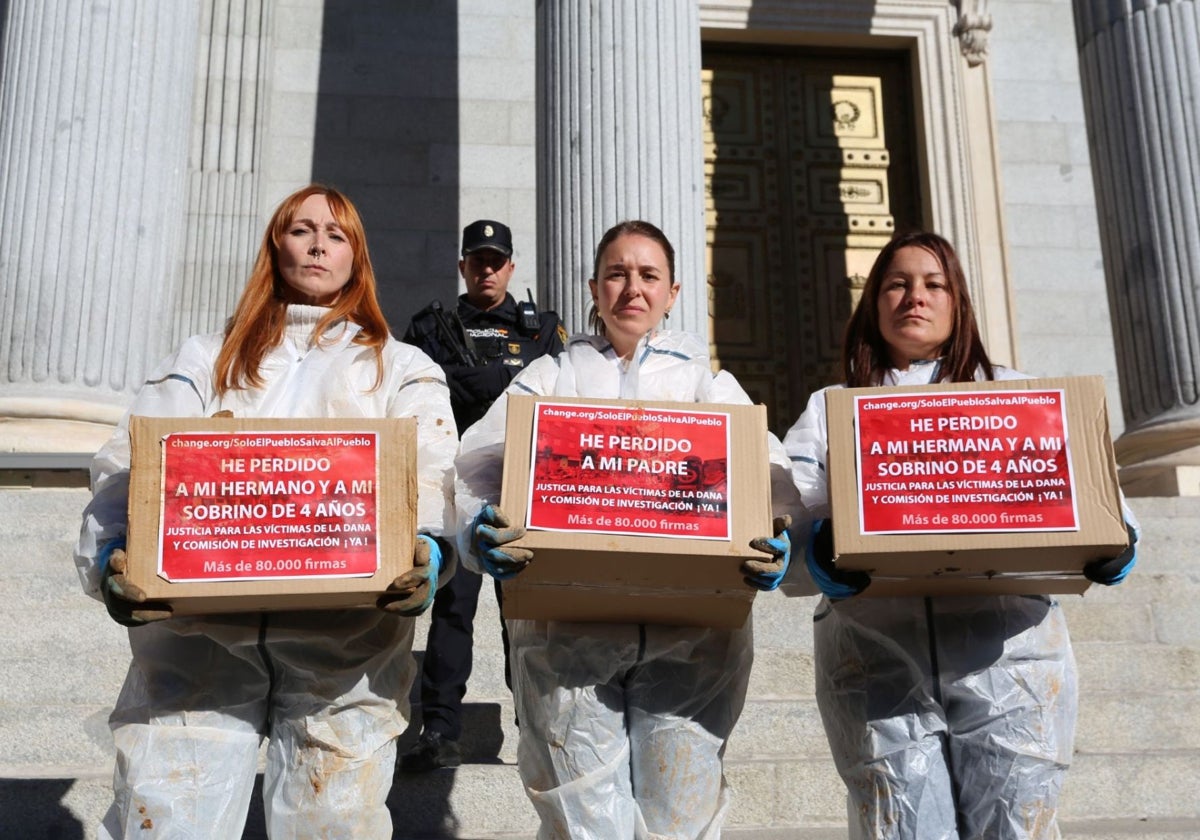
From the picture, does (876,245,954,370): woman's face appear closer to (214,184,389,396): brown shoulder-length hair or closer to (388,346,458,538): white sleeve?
(388,346,458,538): white sleeve

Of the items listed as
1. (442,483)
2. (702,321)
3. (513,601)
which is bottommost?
(513,601)

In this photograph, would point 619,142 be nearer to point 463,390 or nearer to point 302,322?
point 463,390

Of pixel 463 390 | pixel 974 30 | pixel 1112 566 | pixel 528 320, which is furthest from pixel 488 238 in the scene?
pixel 974 30

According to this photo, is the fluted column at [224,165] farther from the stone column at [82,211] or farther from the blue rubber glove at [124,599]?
the blue rubber glove at [124,599]

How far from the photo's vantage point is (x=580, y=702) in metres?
2.96

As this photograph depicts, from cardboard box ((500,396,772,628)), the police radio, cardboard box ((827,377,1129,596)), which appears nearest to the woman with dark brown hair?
cardboard box ((827,377,1129,596))

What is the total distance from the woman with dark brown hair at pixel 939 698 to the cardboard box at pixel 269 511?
3.33ft

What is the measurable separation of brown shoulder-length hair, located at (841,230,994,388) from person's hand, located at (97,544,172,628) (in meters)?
1.83

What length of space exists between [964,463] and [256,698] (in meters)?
1.68

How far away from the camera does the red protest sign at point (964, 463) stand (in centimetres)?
281

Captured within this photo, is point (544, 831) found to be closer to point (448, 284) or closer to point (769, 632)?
point (769, 632)

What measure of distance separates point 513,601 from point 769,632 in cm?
267

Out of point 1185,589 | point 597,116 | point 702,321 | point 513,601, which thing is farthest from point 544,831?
point 597,116

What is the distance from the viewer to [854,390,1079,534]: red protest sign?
2812 millimetres
